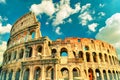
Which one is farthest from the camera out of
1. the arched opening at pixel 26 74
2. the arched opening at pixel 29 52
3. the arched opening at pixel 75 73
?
the arched opening at pixel 29 52

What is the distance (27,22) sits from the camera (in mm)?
29938

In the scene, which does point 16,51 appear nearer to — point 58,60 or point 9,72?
point 9,72

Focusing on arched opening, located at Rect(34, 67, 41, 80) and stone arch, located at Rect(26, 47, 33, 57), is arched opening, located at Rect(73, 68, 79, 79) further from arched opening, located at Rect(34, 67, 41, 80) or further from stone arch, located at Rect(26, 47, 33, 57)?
stone arch, located at Rect(26, 47, 33, 57)

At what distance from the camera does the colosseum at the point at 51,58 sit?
22.1 m

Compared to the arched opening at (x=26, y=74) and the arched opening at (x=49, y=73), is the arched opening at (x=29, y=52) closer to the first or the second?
the arched opening at (x=26, y=74)

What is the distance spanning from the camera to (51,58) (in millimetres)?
22047

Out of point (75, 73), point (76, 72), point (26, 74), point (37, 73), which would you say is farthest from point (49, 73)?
point (76, 72)

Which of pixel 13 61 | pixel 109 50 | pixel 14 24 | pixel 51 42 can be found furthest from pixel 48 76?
pixel 109 50

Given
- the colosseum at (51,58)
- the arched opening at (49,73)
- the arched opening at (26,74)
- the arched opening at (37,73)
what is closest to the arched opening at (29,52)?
the colosseum at (51,58)

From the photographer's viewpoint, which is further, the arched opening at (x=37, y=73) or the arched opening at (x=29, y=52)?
the arched opening at (x=29, y=52)

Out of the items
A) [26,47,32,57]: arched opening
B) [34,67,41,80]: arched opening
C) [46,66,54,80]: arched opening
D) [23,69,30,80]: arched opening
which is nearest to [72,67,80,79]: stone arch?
[46,66,54,80]: arched opening

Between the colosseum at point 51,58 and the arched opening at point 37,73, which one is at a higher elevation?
the colosseum at point 51,58

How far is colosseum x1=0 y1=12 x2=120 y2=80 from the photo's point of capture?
72.4ft

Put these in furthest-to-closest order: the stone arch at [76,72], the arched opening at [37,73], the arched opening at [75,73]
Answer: the arched opening at [37,73] → the arched opening at [75,73] → the stone arch at [76,72]
